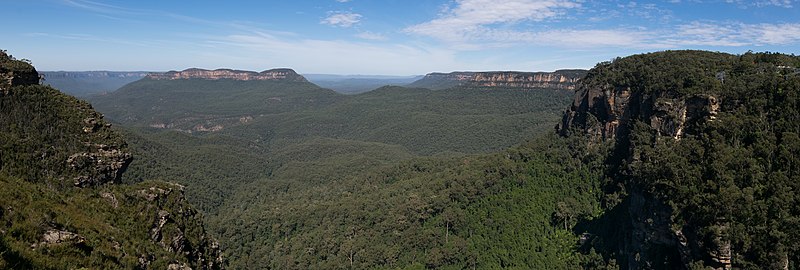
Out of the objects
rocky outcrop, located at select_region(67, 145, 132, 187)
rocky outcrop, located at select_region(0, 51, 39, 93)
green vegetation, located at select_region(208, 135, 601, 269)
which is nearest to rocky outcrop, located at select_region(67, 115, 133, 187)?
rocky outcrop, located at select_region(67, 145, 132, 187)

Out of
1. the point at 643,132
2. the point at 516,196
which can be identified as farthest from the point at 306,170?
the point at 643,132

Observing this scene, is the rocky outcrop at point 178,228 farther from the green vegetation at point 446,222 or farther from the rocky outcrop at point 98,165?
the green vegetation at point 446,222

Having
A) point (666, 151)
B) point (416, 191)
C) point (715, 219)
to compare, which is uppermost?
point (666, 151)

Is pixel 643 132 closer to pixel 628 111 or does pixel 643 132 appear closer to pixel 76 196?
pixel 628 111

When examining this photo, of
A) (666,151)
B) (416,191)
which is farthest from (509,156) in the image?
(666,151)

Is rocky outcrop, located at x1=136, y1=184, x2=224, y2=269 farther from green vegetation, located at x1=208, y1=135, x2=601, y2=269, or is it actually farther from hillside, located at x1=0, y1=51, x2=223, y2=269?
green vegetation, located at x1=208, y1=135, x2=601, y2=269

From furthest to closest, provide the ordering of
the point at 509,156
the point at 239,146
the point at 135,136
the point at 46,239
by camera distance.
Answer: the point at 239,146
the point at 135,136
the point at 509,156
the point at 46,239

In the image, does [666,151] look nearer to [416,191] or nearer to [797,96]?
[797,96]

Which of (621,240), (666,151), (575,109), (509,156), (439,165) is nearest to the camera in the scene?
(666,151)

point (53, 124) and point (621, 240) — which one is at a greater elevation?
point (53, 124)
